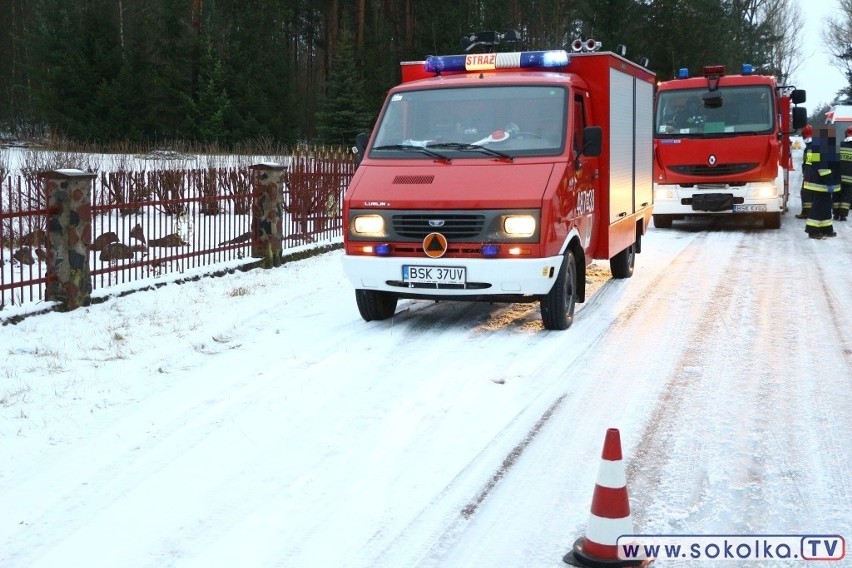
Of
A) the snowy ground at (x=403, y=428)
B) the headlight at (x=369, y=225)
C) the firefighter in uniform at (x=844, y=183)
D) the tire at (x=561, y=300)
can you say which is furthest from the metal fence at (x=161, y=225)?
the firefighter in uniform at (x=844, y=183)

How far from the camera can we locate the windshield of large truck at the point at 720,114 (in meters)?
17.7

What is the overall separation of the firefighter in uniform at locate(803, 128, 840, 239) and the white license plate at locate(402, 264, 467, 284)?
32.9 feet

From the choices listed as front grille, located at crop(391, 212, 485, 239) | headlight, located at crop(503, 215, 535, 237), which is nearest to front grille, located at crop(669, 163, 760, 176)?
headlight, located at crop(503, 215, 535, 237)

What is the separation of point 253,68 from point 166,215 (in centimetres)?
3133

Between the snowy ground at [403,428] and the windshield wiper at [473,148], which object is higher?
the windshield wiper at [473,148]

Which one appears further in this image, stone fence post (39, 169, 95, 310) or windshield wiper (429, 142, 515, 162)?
stone fence post (39, 169, 95, 310)

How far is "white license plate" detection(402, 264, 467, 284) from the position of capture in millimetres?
8258

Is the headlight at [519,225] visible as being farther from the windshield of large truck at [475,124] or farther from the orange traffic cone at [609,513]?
the orange traffic cone at [609,513]

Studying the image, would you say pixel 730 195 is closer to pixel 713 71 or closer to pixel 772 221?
pixel 772 221

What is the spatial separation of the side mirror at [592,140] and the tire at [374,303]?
2.23m

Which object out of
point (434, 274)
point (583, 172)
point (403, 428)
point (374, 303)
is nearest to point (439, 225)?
point (434, 274)

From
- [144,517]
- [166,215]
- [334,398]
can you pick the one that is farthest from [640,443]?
[166,215]

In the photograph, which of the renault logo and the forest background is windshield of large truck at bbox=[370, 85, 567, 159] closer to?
the renault logo

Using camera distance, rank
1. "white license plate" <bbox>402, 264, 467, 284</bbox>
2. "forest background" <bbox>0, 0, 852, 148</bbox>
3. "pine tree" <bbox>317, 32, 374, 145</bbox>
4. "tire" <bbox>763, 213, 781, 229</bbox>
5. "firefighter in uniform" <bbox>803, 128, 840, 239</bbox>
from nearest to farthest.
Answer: "white license plate" <bbox>402, 264, 467, 284</bbox> < "firefighter in uniform" <bbox>803, 128, 840, 239</bbox> < "tire" <bbox>763, 213, 781, 229</bbox> < "forest background" <bbox>0, 0, 852, 148</bbox> < "pine tree" <bbox>317, 32, 374, 145</bbox>
